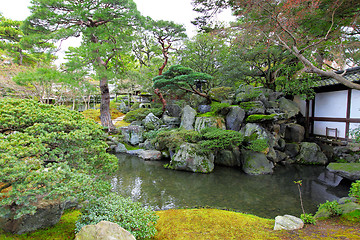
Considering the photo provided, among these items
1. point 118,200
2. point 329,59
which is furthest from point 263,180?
point 329,59

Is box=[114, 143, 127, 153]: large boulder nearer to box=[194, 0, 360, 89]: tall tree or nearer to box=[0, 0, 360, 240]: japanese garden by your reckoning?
box=[0, 0, 360, 240]: japanese garden

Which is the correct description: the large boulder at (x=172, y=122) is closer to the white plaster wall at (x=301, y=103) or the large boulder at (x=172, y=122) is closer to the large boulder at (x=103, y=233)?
the white plaster wall at (x=301, y=103)

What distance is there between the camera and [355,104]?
9.59 meters

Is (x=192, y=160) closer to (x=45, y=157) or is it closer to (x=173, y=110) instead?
(x=45, y=157)

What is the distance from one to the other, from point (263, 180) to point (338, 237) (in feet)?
16.1

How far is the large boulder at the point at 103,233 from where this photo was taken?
2.29 metres

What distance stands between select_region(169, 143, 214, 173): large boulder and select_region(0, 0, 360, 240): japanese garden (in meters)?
0.06

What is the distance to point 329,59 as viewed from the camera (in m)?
12.5

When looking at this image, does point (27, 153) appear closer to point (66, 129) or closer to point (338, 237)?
point (66, 129)

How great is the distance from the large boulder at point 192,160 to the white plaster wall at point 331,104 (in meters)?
8.36

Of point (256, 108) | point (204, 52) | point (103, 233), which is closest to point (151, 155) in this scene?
point (256, 108)

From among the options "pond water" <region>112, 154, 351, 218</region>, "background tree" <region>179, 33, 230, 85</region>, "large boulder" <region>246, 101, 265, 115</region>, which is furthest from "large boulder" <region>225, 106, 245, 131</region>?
"background tree" <region>179, 33, 230, 85</region>

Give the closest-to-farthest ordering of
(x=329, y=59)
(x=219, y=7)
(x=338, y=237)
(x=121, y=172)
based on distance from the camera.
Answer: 1. (x=338, y=237)
2. (x=219, y=7)
3. (x=121, y=172)
4. (x=329, y=59)

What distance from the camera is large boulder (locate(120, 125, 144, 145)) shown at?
530 inches
